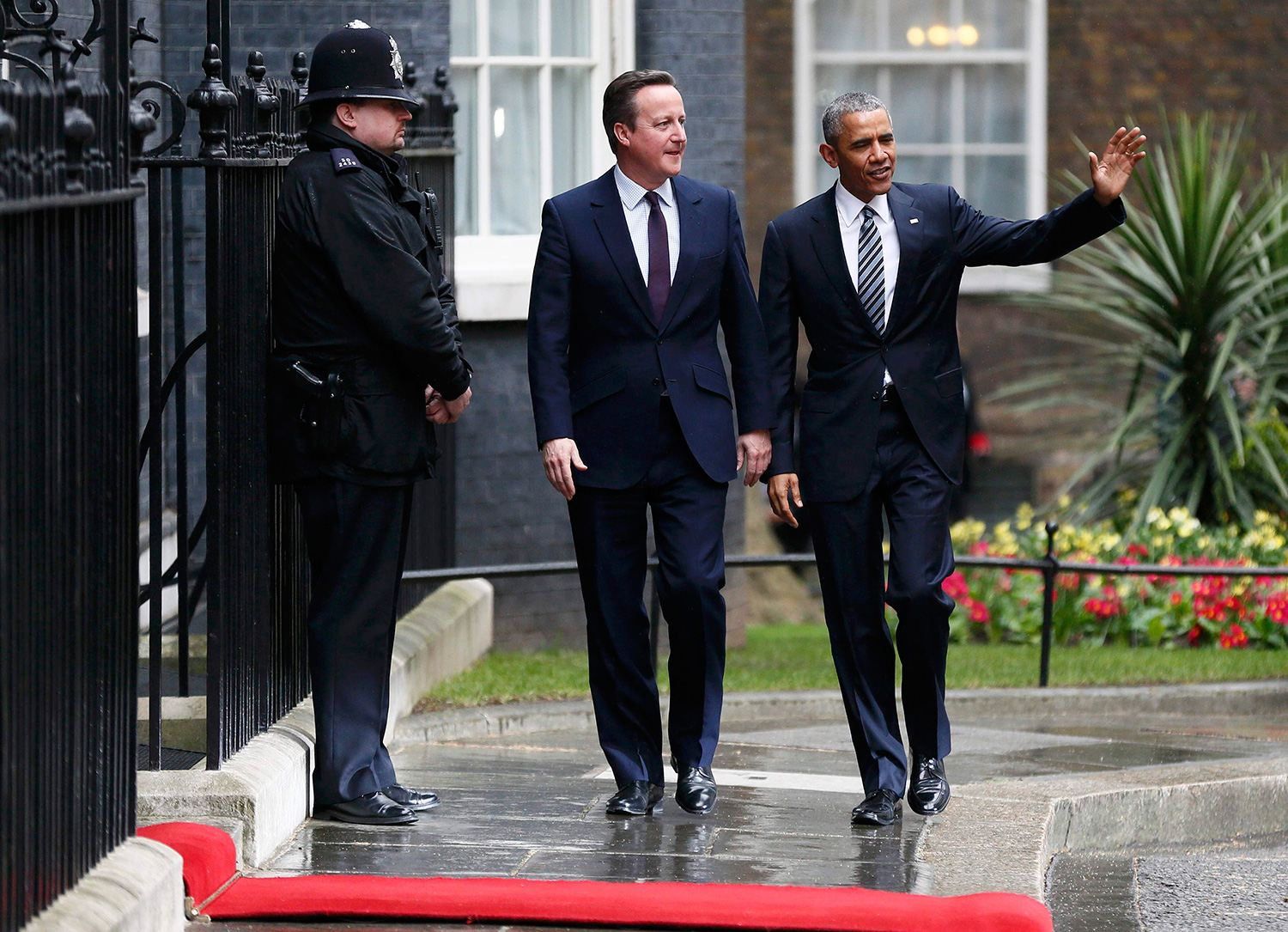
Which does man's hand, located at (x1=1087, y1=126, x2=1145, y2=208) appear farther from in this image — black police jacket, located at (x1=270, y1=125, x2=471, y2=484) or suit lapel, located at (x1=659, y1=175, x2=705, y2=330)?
black police jacket, located at (x1=270, y1=125, x2=471, y2=484)

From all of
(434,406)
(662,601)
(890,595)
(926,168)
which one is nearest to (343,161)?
(434,406)

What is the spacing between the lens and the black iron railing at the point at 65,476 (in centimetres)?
327

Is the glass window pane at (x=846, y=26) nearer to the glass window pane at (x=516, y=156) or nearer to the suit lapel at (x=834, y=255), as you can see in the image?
the glass window pane at (x=516, y=156)

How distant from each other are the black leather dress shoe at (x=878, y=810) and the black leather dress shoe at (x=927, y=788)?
2.1 inches

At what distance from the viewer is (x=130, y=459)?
12.8 ft

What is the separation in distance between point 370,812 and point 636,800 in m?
0.70

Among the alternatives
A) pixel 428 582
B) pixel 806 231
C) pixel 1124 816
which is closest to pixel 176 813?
pixel 806 231

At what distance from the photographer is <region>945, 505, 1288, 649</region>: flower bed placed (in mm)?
9227

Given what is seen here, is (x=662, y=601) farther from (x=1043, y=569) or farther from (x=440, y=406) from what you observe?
(x=1043, y=569)

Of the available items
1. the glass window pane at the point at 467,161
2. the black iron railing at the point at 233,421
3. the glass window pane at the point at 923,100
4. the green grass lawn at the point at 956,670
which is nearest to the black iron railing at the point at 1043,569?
the green grass lawn at the point at 956,670

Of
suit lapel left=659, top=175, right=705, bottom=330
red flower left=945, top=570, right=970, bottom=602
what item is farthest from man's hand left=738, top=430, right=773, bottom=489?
red flower left=945, top=570, right=970, bottom=602

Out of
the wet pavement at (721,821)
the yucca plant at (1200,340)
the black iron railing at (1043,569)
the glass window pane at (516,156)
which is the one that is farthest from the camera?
the yucca plant at (1200,340)

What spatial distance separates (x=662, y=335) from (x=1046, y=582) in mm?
3455

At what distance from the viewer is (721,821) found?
505cm
